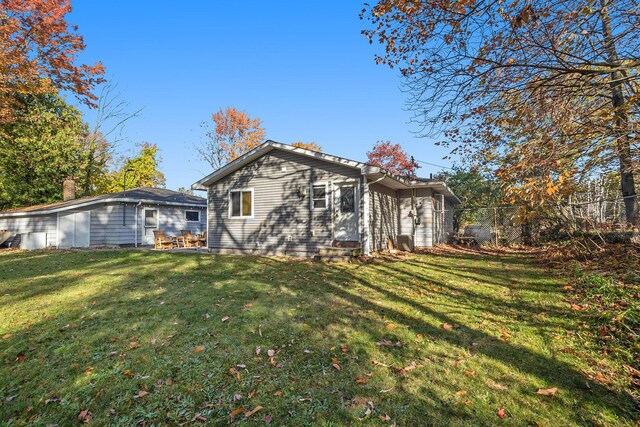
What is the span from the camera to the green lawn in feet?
8.73

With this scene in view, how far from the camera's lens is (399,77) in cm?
593

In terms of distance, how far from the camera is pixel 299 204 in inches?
477

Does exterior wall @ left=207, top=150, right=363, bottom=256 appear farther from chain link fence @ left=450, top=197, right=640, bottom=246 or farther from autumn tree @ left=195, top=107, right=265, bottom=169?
autumn tree @ left=195, top=107, right=265, bottom=169

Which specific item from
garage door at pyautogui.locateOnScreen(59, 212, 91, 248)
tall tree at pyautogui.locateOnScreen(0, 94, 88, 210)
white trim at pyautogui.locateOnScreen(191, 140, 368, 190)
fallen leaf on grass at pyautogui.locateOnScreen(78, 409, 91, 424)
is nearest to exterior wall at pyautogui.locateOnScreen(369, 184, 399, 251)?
white trim at pyautogui.locateOnScreen(191, 140, 368, 190)

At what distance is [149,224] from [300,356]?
17.7 meters

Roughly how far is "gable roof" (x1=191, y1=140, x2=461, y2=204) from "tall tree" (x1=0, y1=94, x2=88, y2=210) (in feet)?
50.3

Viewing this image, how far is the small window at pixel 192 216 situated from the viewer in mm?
20102

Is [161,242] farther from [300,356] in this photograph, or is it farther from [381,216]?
[300,356]

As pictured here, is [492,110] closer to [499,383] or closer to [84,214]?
[499,383]

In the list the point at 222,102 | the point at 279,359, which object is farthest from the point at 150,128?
the point at 279,359

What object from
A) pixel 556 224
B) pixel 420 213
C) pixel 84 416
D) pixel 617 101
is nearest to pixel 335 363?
pixel 84 416

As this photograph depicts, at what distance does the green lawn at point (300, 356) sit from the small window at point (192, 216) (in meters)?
13.6

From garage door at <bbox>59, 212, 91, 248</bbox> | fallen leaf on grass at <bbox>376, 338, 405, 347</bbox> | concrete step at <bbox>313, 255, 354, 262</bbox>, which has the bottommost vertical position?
fallen leaf on grass at <bbox>376, 338, 405, 347</bbox>

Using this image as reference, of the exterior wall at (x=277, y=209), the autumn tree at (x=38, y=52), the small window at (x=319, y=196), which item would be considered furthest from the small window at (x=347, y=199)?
the autumn tree at (x=38, y=52)
